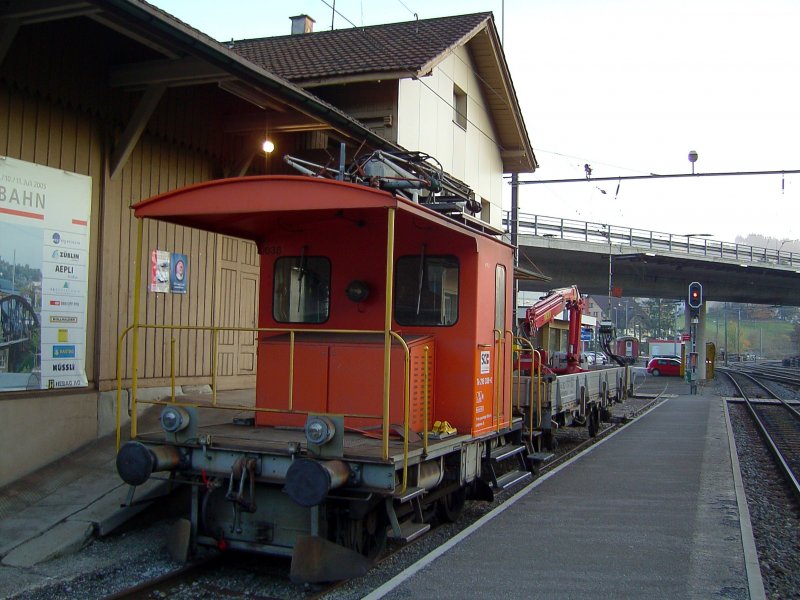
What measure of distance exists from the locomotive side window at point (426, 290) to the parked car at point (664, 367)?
4448 cm

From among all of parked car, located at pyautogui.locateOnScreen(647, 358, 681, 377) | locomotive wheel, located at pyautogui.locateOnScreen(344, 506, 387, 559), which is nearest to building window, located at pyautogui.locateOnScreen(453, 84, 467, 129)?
locomotive wheel, located at pyautogui.locateOnScreen(344, 506, 387, 559)

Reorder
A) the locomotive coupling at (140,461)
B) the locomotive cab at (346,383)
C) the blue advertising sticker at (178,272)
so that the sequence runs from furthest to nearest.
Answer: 1. the blue advertising sticker at (178,272)
2. the locomotive coupling at (140,461)
3. the locomotive cab at (346,383)

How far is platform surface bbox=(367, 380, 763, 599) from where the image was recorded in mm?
5461

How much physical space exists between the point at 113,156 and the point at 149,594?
5.58 m

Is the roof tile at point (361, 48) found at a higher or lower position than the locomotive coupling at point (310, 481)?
higher

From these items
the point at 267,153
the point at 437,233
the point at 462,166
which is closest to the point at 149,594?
the point at 437,233

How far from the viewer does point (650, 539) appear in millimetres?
6766

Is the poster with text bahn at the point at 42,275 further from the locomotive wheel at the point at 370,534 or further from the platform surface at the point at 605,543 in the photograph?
the platform surface at the point at 605,543

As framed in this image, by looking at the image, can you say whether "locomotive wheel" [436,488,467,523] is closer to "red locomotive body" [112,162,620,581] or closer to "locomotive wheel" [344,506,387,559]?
"red locomotive body" [112,162,620,581]

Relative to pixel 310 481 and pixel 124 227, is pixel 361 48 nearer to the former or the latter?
pixel 124 227

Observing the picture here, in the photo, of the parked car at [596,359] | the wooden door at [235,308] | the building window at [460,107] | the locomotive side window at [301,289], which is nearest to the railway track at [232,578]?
the locomotive side window at [301,289]

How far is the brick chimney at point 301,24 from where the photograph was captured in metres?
19.6

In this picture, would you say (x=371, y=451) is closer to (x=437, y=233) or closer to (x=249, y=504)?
(x=249, y=504)

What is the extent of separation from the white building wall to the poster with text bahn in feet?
22.5
